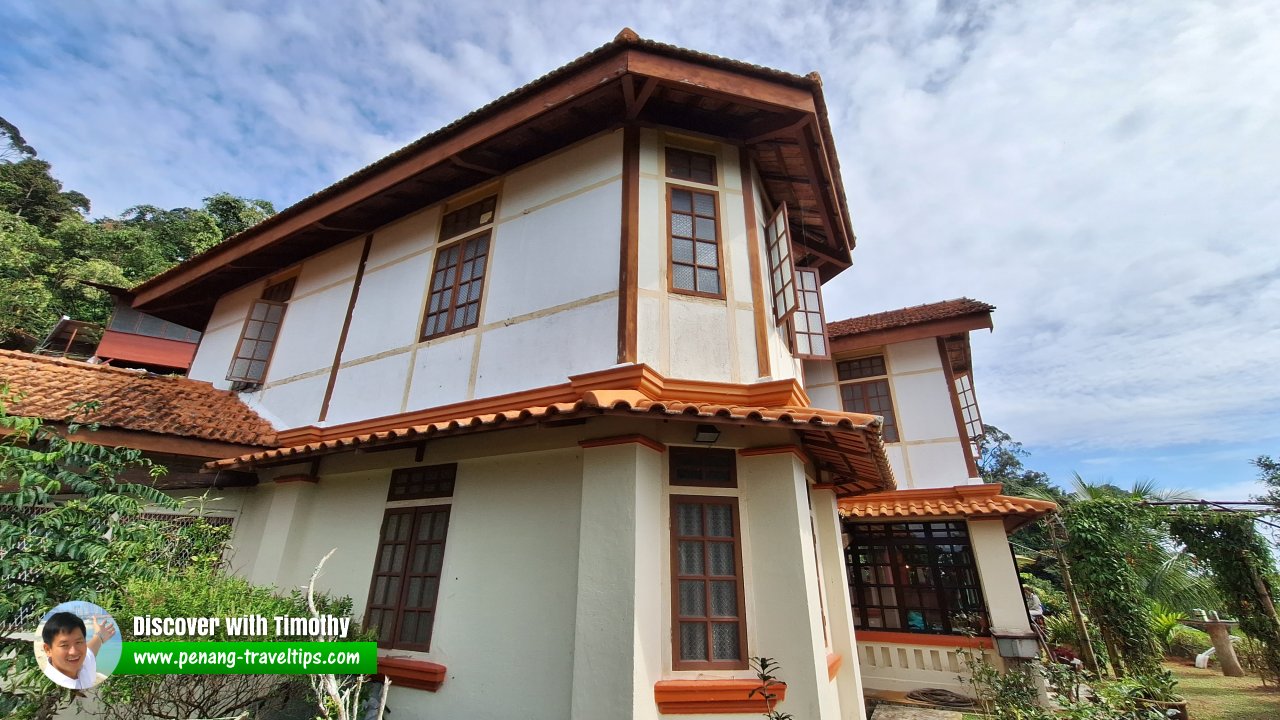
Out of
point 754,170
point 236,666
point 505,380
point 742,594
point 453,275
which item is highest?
point 754,170

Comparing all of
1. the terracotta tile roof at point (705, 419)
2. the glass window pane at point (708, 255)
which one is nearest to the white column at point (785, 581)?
the terracotta tile roof at point (705, 419)

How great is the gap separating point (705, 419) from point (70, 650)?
4716 millimetres

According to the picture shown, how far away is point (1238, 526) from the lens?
9.43 meters

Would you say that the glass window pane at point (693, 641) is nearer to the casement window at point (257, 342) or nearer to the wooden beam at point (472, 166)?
the wooden beam at point (472, 166)

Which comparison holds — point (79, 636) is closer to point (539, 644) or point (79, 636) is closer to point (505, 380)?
point (539, 644)

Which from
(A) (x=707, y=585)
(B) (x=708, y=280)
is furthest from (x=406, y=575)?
(B) (x=708, y=280)

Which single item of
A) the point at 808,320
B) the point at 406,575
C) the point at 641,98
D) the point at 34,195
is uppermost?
the point at 34,195

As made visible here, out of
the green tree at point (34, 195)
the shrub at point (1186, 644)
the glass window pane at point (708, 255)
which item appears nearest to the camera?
the glass window pane at point (708, 255)

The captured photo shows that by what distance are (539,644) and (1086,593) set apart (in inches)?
431

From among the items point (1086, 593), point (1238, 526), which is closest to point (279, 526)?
point (1086, 593)

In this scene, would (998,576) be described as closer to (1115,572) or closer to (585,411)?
(1115,572)

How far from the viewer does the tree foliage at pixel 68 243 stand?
22.4 meters

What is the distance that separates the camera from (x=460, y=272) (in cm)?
681

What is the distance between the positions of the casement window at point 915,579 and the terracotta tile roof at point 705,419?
4.45 meters
